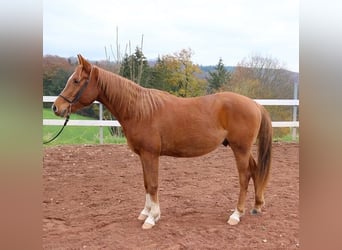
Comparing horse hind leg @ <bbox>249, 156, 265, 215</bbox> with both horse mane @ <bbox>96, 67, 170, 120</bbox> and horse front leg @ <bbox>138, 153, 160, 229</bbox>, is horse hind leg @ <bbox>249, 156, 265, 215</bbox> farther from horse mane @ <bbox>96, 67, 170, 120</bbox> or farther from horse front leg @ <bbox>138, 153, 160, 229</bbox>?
horse mane @ <bbox>96, 67, 170, 120</bbox>

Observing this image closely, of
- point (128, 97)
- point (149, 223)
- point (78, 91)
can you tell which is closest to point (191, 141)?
point (128, 97)

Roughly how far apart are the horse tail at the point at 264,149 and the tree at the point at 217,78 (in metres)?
0.31

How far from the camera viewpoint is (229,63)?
1848 mm

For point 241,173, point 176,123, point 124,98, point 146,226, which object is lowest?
point 146,226

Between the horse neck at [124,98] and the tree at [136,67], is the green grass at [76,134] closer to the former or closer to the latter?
the horse neck at [124,98]

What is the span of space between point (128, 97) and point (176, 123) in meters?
0.35

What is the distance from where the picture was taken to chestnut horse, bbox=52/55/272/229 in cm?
180

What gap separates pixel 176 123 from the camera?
73.3 inches

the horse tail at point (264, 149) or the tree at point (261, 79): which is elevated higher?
the tree at point (261, 79)

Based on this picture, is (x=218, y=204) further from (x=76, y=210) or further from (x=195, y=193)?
(x=76, y=210)

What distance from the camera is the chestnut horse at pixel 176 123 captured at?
5.92 ft

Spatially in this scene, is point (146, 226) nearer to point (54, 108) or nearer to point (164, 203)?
point (164, 203)

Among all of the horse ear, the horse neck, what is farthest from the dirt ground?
the horse ear

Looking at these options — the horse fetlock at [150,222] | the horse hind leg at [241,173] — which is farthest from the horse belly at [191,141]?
the horse fetlock at [150,222]
